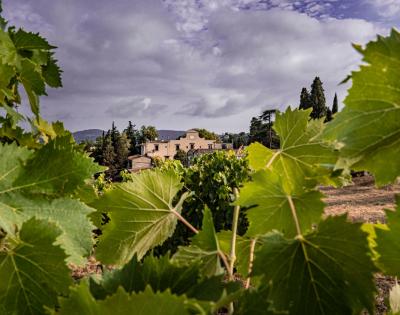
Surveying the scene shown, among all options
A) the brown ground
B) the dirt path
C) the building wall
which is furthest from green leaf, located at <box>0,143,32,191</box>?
the building wall

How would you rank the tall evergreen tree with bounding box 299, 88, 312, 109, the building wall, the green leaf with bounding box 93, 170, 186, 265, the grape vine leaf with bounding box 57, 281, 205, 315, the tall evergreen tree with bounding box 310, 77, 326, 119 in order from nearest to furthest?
the grape vine leaf with bounding box 57, 281, 205, 315, the green leaf with bounding box 93, 170, 186, 265, the tall evergreen tree with bounding box 310, 77, 326, 119, the tall evergreen tree with bounding box 299, 88, 312, 109, the building wall

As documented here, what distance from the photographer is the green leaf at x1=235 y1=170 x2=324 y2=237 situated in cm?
59

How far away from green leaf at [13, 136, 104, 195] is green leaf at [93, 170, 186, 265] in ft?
0.31

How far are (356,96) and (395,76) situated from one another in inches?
1.9

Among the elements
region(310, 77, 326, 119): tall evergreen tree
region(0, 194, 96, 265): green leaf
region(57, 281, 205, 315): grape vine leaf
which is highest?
region(310, 77, 326, 119): tall evergreen tree

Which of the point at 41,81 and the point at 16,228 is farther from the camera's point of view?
the point at 41,81

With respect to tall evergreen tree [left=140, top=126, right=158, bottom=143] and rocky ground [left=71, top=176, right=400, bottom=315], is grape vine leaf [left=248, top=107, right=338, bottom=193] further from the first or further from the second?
tall evergreen tree [left=140, top=126, right=158, bottom=143]

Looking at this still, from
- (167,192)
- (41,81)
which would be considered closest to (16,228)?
(167,192)

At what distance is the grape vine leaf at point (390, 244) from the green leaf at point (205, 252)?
212 mm

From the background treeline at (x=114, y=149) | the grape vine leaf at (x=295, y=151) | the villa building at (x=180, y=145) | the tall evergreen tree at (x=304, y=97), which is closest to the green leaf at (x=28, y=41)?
the grape vine leaf at (x=295, y=151)

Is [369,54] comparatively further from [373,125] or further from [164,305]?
[164,305]

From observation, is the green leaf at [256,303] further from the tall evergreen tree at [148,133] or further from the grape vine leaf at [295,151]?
the tall evergreen tree at [148,133]

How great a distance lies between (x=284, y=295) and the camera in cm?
50

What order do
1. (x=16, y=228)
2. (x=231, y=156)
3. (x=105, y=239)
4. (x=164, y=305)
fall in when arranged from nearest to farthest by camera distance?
(x=164, y=305) < (x=16, y=228) < (x=105, y=239) < (x=231, y=156)
